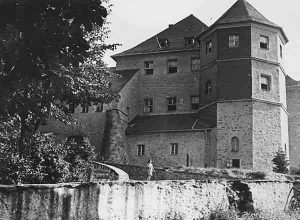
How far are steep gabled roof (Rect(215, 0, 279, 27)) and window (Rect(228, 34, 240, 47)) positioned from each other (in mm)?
1210

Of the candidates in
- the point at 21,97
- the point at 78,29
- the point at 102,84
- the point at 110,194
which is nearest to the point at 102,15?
the point at 78,29

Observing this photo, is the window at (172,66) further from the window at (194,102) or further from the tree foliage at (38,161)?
the tree foliage at (38,161)

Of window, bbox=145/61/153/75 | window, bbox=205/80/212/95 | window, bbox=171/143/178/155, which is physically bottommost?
window, bbox=171/143/178/155

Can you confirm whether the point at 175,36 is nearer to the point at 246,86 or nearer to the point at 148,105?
the point at 148,105

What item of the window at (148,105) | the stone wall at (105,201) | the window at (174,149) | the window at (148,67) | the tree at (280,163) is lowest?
the stone wall at (105,201)

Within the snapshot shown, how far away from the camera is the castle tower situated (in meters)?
39.0

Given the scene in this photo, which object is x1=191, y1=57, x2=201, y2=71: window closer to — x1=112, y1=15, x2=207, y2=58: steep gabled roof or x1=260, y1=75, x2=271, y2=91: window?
x1=112, y1=15, x2=207, y2=58: steep gabled roof

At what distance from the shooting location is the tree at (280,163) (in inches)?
1425

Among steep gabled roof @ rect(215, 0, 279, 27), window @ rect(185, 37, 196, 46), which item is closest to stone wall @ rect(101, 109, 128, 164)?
window @ rect(185, 37, 196, 46)

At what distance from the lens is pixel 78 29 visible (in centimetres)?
527

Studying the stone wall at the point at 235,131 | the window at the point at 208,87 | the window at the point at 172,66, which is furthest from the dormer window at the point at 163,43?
the stone wall at the point at 235,131

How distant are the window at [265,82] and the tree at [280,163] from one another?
5.86m

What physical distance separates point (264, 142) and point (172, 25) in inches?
687

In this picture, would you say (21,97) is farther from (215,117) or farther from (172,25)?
(172,25)
